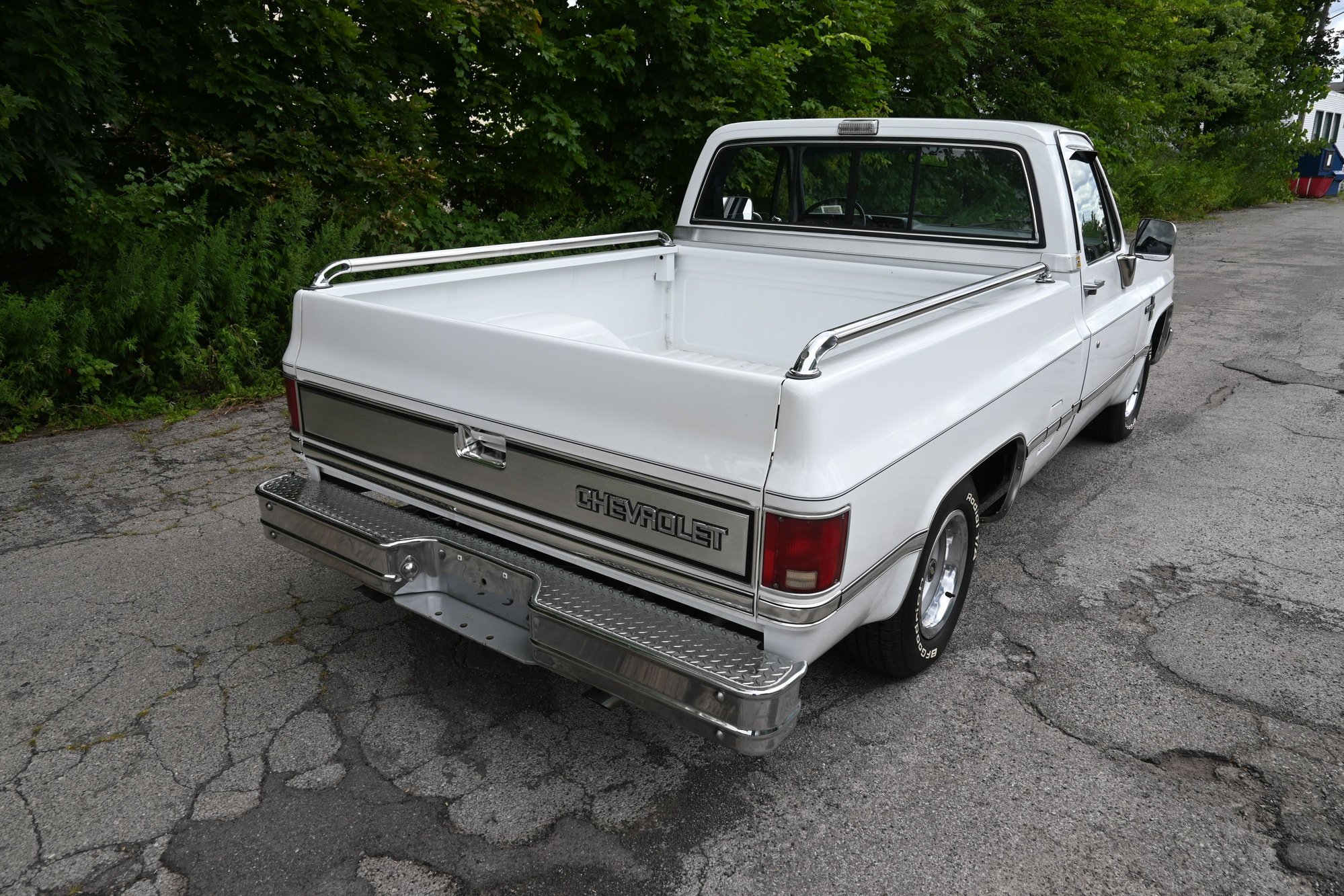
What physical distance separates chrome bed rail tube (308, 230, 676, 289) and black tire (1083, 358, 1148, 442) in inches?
116

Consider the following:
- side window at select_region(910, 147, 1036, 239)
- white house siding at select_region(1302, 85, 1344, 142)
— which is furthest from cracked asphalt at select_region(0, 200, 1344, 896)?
white house siding at select_region(1302, 85, 1344, 142)

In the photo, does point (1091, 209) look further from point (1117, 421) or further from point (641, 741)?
point (641, 741)

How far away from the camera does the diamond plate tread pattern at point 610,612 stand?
2.43 metres

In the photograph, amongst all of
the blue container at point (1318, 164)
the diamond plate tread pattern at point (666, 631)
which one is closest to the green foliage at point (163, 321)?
the diamond plate tread pattern at point (666, 631)

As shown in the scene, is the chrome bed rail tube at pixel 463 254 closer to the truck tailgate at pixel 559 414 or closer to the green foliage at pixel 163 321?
the truck tailgate at pixel 559 414

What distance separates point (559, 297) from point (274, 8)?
4715 mm

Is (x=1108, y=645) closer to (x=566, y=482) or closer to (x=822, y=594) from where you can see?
(x=822, y=594)

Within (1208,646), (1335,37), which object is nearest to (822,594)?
(1208,646)

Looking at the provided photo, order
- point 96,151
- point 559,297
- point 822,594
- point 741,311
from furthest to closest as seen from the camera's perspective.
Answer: point 96,151 → point 741,311 → point 559,297 → point 822,594

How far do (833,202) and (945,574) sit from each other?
88.5 inches

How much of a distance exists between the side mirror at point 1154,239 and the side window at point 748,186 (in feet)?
6.02

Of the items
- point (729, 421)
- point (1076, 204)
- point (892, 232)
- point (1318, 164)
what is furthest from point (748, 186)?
point (1318, 164)

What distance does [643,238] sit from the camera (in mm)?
5012

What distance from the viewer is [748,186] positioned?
5.18 m
